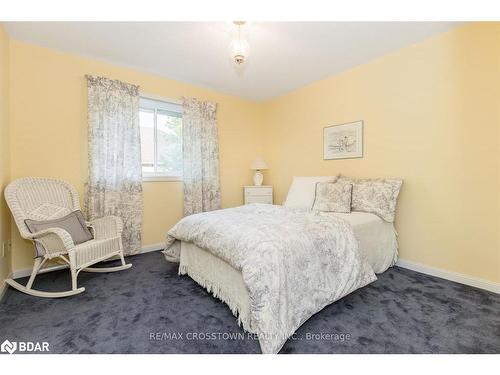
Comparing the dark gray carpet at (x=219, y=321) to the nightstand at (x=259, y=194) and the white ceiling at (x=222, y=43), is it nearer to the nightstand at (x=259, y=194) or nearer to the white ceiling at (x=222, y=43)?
the nightstand at (x=259, y=194)

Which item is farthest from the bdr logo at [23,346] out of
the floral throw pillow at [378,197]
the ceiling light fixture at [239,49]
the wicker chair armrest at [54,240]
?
the floral throw pillow at [378,197]

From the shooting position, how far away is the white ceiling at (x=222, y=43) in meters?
2.13

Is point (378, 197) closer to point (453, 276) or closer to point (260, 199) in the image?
point (453, 276)

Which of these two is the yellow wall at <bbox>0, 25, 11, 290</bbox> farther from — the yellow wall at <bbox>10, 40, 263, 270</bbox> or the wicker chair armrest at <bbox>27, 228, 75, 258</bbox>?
the wicker chair armrest at <bbox>27, 228, 75, 258</bbox>

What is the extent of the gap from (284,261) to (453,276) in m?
1.99

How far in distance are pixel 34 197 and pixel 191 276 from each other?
1783mm

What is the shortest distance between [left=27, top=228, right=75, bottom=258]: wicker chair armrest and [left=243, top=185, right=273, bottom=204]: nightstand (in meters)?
2.53

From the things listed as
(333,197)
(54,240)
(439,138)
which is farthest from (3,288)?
(439,138)

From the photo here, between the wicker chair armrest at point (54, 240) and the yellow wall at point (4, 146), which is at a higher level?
the yellow wall at point (4, 146)

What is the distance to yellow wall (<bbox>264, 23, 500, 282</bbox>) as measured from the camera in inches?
78.4

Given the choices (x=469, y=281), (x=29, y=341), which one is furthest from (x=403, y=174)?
(x=29, y=341)

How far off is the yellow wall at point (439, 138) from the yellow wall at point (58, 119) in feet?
8.80

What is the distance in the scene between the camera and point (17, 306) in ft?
5.82
